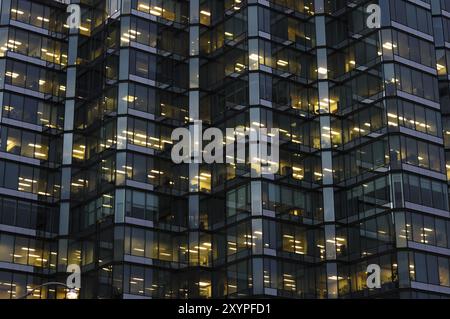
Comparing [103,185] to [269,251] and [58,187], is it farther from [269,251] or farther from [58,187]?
[269,251]

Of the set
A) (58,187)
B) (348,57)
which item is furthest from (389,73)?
(58,187)

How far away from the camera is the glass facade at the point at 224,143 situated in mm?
77250

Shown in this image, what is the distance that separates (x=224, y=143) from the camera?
3297 inches

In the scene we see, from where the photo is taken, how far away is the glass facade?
77.2 meters

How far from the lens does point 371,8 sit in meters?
83.4

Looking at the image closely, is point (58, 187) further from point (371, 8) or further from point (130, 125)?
point (371, 8)

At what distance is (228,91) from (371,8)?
16635 millimetres

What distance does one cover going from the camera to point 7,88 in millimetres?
90250
